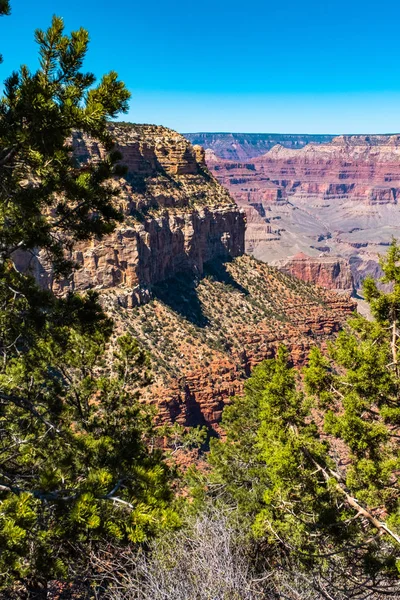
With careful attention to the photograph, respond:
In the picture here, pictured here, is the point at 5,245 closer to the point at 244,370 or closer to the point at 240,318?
the point at 244,370

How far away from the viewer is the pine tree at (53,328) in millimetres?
8062

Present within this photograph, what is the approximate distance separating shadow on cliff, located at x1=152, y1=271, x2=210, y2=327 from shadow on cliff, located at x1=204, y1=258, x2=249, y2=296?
14.8 ft

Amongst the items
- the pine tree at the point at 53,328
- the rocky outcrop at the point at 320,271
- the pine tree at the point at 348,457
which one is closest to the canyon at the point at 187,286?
the pine tree at the point at 348,457

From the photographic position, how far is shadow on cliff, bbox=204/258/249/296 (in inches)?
2626

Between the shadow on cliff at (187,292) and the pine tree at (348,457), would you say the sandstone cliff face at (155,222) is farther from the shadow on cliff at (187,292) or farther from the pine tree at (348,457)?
the pine tree at (348,457)

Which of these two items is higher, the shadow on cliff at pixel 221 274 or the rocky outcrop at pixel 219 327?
the shadow on cliff at pixel 221 274

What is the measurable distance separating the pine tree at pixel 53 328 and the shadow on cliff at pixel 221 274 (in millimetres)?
54030

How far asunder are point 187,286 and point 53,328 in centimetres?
5187

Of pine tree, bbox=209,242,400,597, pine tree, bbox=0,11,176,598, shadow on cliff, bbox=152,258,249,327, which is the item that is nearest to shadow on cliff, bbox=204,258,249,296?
shadow on cliff, bbox=152,258,249,327

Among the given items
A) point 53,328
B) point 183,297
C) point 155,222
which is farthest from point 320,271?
point 53,328

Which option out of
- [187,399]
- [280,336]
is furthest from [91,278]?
[280,336]

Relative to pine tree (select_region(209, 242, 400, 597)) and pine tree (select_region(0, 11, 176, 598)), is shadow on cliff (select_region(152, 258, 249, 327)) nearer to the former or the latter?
pine tree (select_region(209, 242, 400, 597))

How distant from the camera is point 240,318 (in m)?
60.0

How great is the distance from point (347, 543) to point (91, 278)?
141ft
